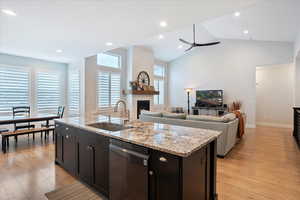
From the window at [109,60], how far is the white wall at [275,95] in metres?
6.72

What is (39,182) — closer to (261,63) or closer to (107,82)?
(107,82)

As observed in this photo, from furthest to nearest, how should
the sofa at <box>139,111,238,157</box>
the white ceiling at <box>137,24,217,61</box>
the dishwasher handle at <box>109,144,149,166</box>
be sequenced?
the white ceiling at <box>137,24,217,61</box>
the sofa at <box>139,111,238,157</box>
the dishwasher handle at <box>109,144,149,166</box>

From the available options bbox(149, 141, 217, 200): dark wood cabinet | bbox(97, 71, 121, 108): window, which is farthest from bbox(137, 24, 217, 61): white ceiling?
bbox(149, 141, 217, 200): dark wood cabinet

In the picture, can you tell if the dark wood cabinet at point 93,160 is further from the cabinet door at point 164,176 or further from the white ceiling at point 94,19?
the white ceiling at point 94,19

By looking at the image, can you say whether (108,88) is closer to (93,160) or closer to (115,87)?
(115,87)

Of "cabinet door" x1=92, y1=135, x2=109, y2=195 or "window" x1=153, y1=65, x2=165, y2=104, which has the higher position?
"window" x1=153, y1=65, x2=165, y2=104

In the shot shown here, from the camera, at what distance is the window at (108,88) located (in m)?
6.52

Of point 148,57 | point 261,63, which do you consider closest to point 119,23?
point 148,57

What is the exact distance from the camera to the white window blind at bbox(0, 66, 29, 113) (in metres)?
5.11

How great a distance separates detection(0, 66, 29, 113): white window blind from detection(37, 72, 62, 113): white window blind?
0.39m

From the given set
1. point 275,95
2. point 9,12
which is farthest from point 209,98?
point 9,12

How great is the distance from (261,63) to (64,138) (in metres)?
7.63

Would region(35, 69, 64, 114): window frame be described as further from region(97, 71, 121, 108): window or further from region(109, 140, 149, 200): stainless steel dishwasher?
region(109, 140, 149, 200): stainless steel dishwasher

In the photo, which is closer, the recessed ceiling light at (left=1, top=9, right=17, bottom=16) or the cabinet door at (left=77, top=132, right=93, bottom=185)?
the cabinet door at (left=77, top=132, right=93, bottom=185)
